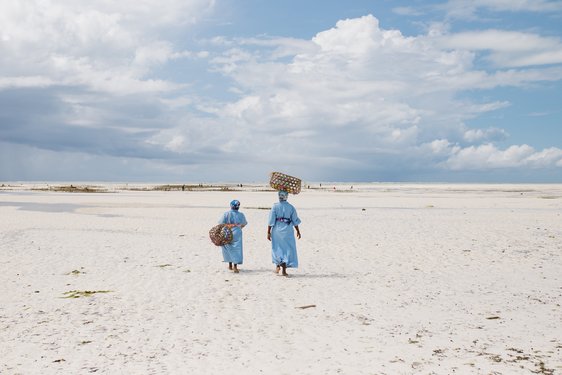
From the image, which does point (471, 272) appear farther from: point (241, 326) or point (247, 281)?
point (241, 326)

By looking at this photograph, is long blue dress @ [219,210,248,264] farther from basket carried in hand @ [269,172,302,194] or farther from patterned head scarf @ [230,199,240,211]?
basket carried in hand @ [269,172,302,194]

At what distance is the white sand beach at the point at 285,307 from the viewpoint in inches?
257

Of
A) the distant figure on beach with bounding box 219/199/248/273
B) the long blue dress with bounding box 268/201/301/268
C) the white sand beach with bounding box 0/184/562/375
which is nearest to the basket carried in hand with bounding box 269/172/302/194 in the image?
the long blue dress with bounding box 268/201/301/268

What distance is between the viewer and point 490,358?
6.50m

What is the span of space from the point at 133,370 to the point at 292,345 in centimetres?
224

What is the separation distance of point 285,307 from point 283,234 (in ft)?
9.90

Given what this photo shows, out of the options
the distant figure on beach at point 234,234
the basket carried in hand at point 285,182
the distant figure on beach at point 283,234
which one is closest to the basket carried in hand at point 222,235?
the distant figure on beach at point 234,234

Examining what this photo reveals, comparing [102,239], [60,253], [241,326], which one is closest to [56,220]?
[102,239]

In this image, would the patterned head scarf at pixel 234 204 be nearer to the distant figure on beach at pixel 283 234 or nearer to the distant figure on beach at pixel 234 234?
the distant figure on beach at pixel 234 234

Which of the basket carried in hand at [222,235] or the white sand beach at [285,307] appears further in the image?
the basket carried in hand at [222,235]

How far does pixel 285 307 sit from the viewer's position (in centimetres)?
926

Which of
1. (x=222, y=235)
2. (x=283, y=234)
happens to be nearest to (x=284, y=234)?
(x=283, y=234)

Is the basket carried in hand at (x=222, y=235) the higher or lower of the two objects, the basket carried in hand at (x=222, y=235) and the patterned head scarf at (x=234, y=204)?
the lower

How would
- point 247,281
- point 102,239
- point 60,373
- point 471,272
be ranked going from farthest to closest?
point 102,239, point 471,272, point 247,281, point 60,373
